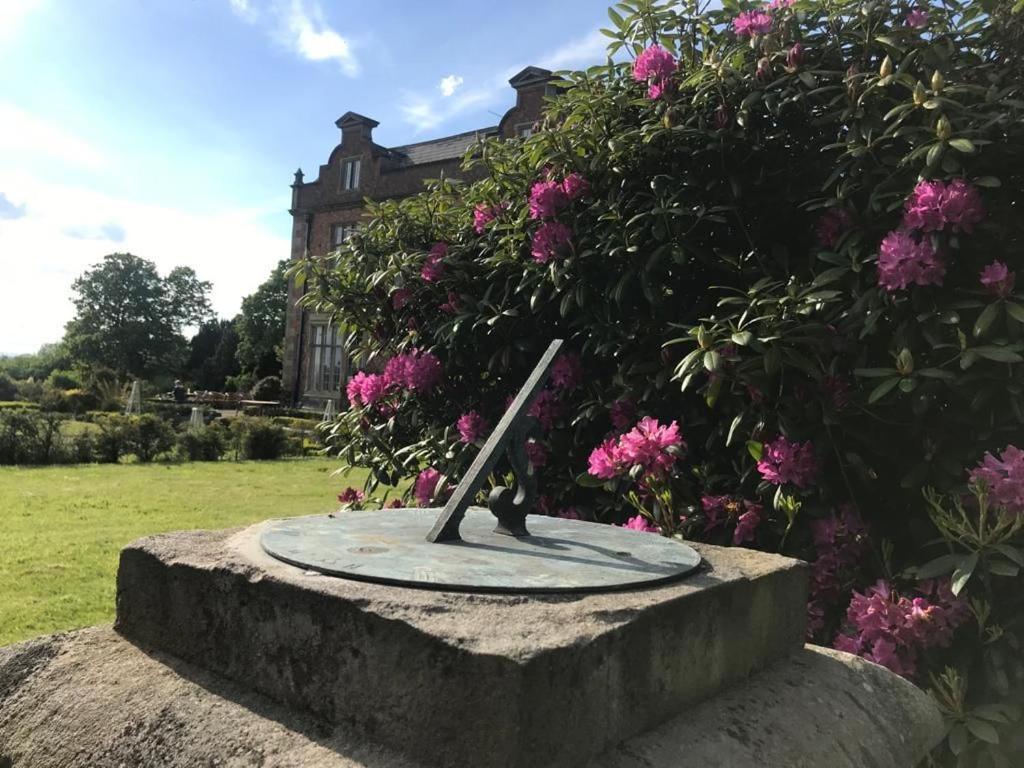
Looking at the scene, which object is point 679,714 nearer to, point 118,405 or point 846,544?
point 846,544

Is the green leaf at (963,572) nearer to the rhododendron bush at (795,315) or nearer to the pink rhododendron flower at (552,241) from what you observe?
the rhododendron bush at (795,315)

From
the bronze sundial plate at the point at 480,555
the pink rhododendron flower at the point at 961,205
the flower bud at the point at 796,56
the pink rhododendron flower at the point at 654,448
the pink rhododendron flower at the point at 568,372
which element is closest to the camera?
the bronze sundial plate at the point at 480,555

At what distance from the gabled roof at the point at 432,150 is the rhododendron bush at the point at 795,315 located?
20.3 metres

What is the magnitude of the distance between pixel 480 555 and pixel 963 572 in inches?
41.5

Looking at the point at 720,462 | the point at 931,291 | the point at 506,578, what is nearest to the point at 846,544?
the point at 720,462

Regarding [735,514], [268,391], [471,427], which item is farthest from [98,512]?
[268,391]

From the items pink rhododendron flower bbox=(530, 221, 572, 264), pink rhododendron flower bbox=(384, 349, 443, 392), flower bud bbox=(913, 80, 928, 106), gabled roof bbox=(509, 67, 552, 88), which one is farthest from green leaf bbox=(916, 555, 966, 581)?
gabled roof bbox=(509, 67, 552, 88)

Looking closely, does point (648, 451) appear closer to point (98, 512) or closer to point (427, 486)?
point (427, 486)

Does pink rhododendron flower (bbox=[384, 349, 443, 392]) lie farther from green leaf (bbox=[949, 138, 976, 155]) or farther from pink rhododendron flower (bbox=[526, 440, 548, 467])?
green leaf (bbox=[949, 138, 976, 155])

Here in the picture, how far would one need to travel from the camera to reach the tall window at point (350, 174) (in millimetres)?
26047

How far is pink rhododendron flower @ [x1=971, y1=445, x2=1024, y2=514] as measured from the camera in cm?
166

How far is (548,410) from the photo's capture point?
9.18 feet

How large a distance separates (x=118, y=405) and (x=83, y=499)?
50.5 ft

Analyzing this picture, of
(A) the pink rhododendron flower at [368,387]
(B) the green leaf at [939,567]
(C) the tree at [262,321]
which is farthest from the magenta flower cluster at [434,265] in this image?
(C) the tree at [262,321]
